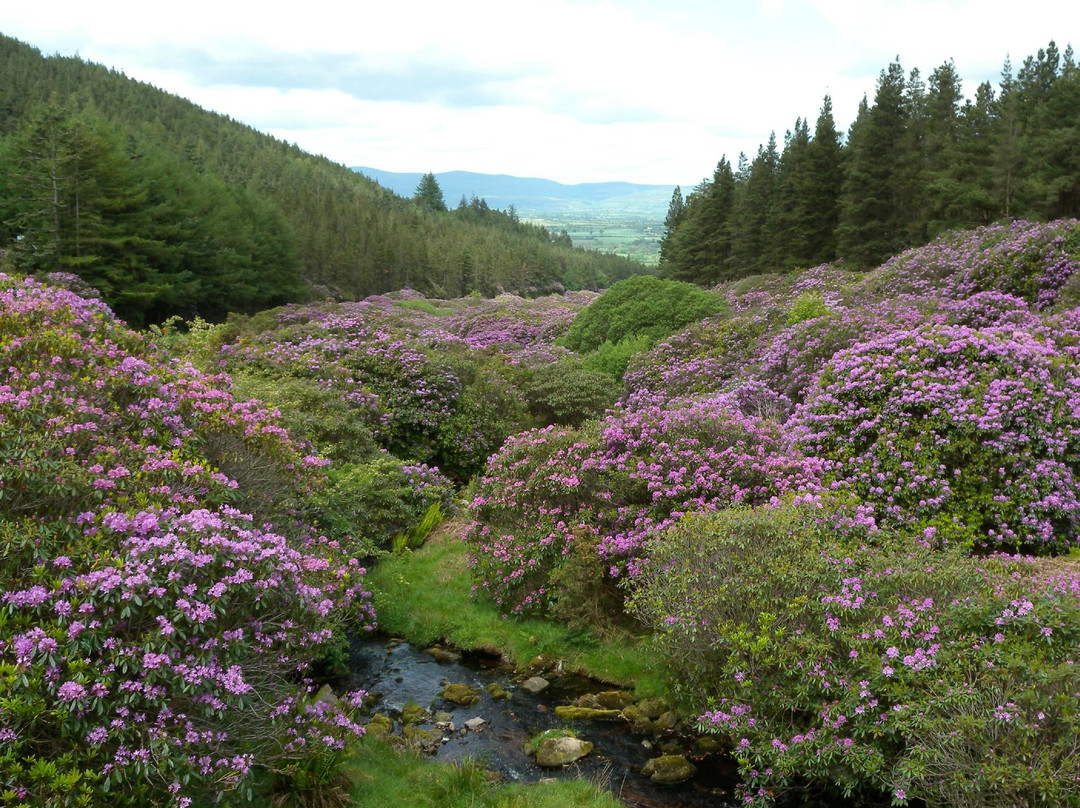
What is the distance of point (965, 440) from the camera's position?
32.9 ft

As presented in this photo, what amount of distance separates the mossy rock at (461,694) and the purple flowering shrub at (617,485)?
192 cm

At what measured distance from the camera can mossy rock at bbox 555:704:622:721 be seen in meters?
8.79

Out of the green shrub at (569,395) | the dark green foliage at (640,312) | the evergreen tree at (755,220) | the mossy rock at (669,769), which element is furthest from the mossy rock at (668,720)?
the evergreen tree at (755,220)

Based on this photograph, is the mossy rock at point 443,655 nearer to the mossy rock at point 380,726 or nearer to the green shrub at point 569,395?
the mossy rock at point 380,726

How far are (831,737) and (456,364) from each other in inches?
573

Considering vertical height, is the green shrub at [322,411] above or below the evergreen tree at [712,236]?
below

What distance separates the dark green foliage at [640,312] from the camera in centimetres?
2442

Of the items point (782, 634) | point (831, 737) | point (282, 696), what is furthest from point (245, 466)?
point (831, 737)

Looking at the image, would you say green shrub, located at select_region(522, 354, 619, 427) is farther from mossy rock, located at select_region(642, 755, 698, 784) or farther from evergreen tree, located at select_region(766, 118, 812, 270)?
evergreen tree, located at select_region(766, 118, 812, 270)

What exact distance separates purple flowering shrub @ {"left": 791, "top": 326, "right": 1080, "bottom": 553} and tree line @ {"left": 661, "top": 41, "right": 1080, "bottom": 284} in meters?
26.5

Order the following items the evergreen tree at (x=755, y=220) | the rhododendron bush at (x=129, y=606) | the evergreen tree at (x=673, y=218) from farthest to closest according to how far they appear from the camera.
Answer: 1. the evergreen tree at (x=673, y=218)
2. the evergreen tree at (x=755, y=220)
3. the rhododendron bush at (x=129, y=606)

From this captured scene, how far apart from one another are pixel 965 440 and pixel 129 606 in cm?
1037

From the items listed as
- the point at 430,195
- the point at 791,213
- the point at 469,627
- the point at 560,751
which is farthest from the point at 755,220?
the point at 430,195

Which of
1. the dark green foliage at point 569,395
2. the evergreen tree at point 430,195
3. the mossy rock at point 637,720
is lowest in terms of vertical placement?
the mossy rock at point 637,720
